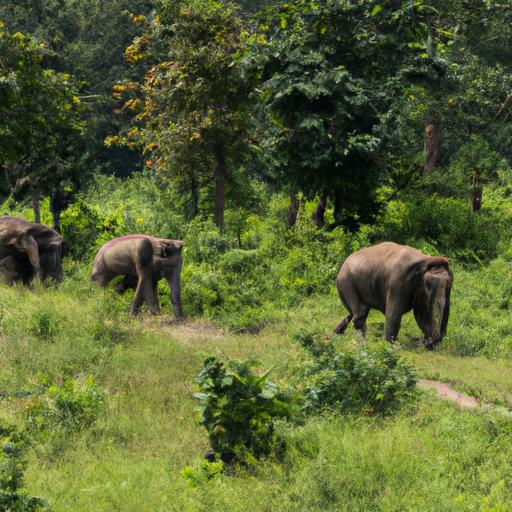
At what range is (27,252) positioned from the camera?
18.3 m

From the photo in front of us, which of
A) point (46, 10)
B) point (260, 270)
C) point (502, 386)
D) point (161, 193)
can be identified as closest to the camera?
point (502, 386)

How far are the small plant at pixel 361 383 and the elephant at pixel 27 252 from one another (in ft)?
30.4

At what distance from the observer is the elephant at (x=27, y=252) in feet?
60.0

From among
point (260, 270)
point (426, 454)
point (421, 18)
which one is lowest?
point (260, 270)

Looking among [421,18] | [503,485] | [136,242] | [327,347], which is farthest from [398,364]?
[421,18]


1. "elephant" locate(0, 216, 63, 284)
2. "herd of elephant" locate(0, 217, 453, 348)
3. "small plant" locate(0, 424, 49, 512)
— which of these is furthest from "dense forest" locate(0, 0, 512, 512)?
"elephant" locate(0, 216, 63, 284)

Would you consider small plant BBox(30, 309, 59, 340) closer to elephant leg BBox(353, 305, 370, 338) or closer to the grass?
the grass

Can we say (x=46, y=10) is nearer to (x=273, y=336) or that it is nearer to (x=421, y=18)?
(x=421, y=18)

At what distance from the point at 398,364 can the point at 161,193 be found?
1894cm

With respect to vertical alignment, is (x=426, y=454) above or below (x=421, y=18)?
below

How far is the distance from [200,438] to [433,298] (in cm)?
591

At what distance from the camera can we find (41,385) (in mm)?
11367

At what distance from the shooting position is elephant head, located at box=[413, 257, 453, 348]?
1419 centimetres

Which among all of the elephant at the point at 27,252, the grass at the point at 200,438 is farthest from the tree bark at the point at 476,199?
the elephant at the point at 27,252
